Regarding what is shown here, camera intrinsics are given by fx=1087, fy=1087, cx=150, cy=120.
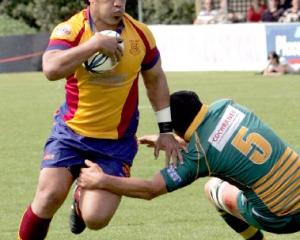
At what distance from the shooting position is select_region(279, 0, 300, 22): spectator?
29.5 m

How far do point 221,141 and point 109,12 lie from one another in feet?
3.96

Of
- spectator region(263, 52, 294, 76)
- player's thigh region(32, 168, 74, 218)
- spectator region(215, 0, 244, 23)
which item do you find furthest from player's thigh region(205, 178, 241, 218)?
spectator region(215, 0, 244, 23)

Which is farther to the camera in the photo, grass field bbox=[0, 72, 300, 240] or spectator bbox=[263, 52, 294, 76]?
spectator bbox=[263, 52, 294, 76]

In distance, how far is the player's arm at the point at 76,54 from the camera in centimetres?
684

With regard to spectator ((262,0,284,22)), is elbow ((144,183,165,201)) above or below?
above

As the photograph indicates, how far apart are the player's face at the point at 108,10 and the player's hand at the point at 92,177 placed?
38.5 inches

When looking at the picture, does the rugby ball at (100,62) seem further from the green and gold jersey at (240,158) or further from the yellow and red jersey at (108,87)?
the green and gold jersey at (240,158)

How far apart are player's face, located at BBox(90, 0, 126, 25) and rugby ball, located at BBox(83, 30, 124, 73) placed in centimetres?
12

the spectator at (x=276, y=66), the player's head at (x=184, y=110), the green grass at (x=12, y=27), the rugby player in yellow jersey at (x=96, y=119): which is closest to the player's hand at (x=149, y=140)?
the rugby player in yellow jersey at (x=96, y=119)

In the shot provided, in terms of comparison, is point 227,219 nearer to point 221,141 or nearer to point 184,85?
point 221,141

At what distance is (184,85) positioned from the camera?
2341 cm

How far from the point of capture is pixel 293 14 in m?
29.9

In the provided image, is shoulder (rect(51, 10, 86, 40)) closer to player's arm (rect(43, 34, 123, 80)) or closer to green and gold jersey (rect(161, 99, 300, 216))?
player's arm (rect(43, 34, 123, 80))

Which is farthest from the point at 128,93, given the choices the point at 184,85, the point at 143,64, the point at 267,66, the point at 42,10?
the point at 42,10
